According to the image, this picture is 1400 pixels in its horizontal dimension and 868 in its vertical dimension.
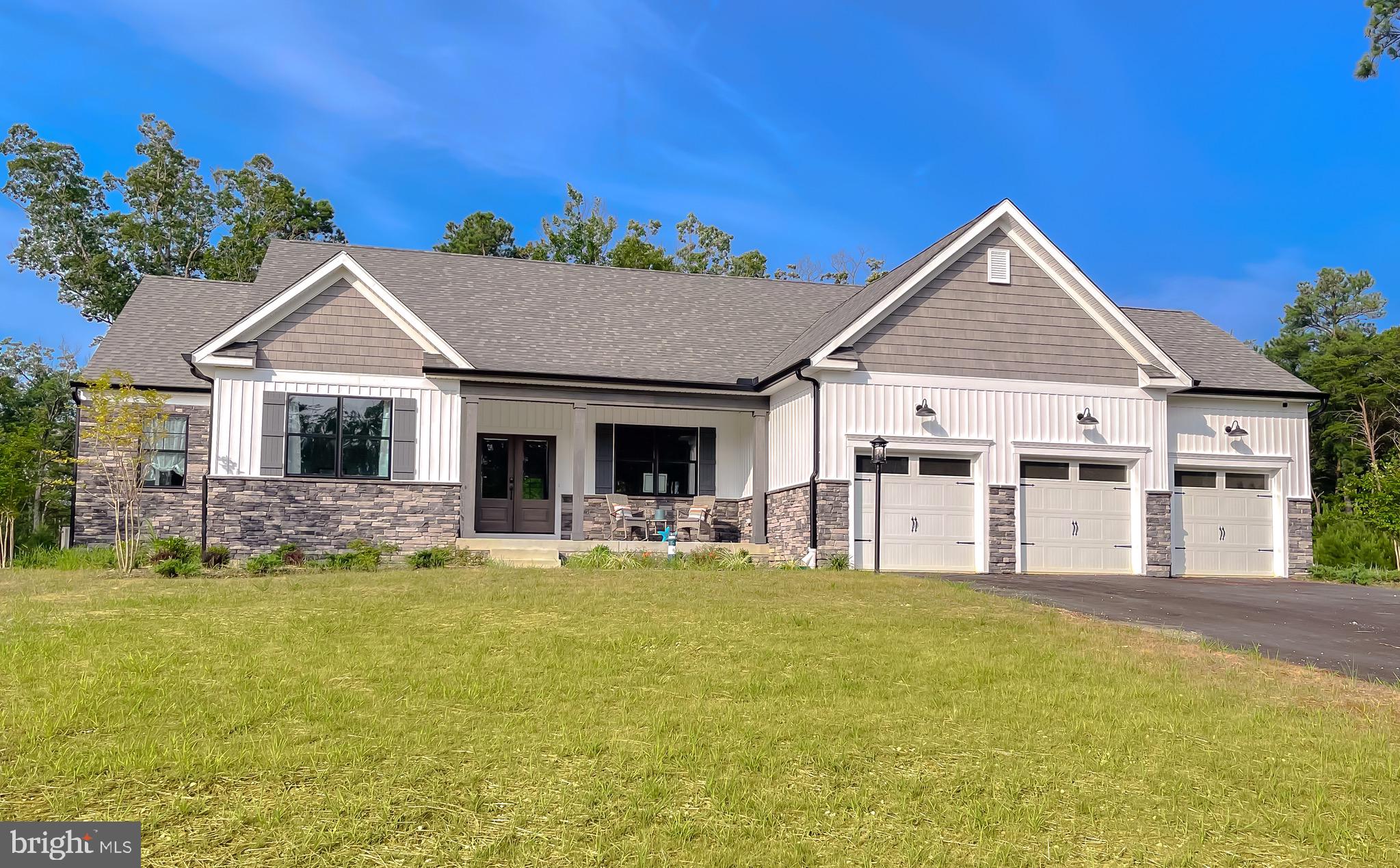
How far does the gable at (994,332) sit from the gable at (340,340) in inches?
304

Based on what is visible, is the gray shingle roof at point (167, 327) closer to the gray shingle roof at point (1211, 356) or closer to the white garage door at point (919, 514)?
the white garage door at point (919, 514)

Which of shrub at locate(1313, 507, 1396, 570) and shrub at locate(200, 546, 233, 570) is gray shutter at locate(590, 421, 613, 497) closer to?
shrub at locate(200, 546, 233, 570)

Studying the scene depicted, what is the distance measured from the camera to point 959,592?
546 inches

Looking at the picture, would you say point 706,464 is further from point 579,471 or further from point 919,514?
point 919,514

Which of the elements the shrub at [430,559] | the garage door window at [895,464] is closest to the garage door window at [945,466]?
the garage door window at [895,464]

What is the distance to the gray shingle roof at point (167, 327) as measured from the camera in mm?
20141

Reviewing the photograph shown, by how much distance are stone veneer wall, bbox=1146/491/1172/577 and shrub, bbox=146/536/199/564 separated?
15.5 meters

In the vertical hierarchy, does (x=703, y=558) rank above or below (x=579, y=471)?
below

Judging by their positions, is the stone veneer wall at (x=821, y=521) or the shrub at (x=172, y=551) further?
the stone veneer wall at (x=821, y=521)

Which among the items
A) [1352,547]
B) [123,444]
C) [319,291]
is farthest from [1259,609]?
[123,444]

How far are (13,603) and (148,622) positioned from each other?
255 cm

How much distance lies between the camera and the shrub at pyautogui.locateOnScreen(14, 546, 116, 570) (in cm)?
1698

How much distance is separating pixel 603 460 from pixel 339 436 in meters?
5.27

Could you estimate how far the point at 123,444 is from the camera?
53.9 ft
